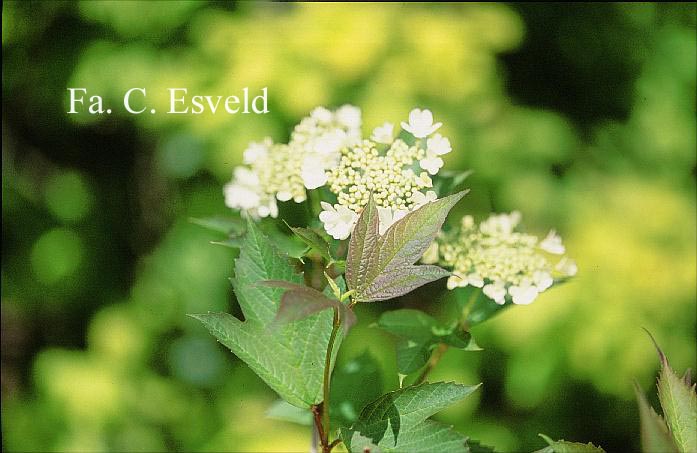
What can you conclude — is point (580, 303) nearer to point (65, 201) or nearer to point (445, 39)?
point (445, 39)

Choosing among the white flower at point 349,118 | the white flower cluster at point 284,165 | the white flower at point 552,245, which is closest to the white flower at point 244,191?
the white flower cluster at point 284,165

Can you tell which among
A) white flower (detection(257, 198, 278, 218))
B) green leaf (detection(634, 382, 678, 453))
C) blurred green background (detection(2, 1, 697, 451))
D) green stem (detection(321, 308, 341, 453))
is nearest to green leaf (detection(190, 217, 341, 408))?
green stem (detection(321, 308, 341, 453))

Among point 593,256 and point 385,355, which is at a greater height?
point 593,256

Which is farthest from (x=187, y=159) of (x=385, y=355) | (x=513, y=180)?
(x=513, y=180)

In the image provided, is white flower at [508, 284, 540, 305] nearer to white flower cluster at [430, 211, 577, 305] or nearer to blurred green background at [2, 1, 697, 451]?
white flower cluster at [430, 211, 577, 305]

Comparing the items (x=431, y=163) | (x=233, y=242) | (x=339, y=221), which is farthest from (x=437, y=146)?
(x=233, y=242)
